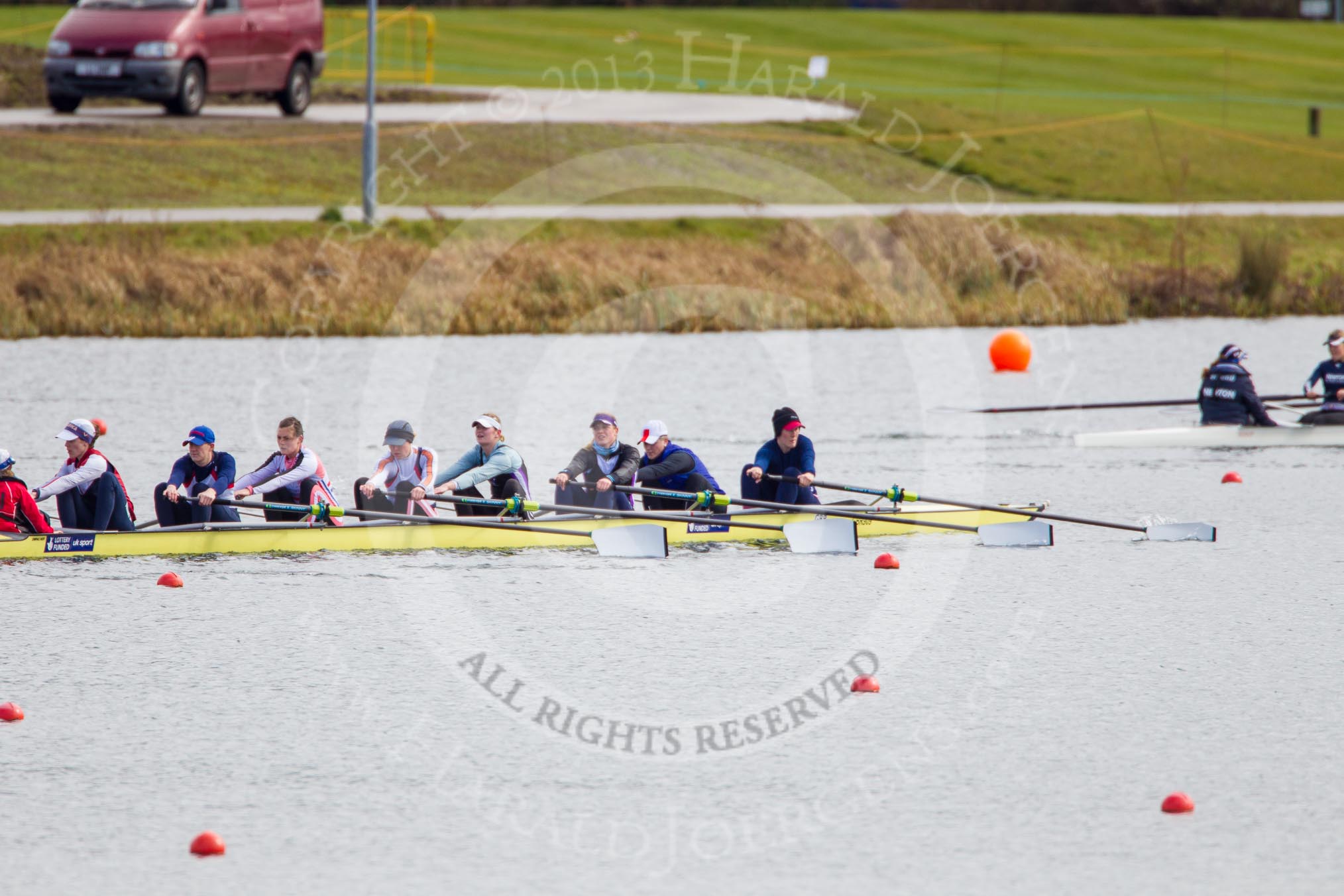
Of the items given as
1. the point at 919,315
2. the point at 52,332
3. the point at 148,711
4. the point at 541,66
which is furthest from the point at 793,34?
the point at 148,711

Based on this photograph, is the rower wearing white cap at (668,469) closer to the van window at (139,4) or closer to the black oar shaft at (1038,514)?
the black oar shaft at (1038,514)

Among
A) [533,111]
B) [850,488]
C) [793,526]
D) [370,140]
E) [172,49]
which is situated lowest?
[793,526]

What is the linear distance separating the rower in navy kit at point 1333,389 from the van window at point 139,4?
59.9 ft

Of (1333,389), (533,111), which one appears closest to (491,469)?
(1333,389)

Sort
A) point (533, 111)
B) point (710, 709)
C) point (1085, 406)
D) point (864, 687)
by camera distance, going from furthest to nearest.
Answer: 1. point (533, 111)
2. point (1085, 406)
3. point (864, 687)
4. point (710, 709)

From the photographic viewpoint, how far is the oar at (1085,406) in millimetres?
17109

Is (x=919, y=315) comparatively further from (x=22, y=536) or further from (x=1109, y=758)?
(x=1109, y=758)

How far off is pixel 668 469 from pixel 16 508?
4242 mm

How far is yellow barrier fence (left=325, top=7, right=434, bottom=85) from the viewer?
40.3 meters

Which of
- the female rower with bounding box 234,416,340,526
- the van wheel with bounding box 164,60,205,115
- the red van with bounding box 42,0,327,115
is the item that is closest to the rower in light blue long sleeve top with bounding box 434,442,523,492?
the female rower with bounding box 234,416,340,526

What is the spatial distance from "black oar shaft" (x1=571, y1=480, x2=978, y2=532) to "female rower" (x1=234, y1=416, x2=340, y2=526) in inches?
67.3

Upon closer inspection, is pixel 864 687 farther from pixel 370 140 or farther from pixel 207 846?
pixel 370 140

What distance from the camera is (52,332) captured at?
22.2 m

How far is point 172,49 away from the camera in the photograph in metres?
26.7
